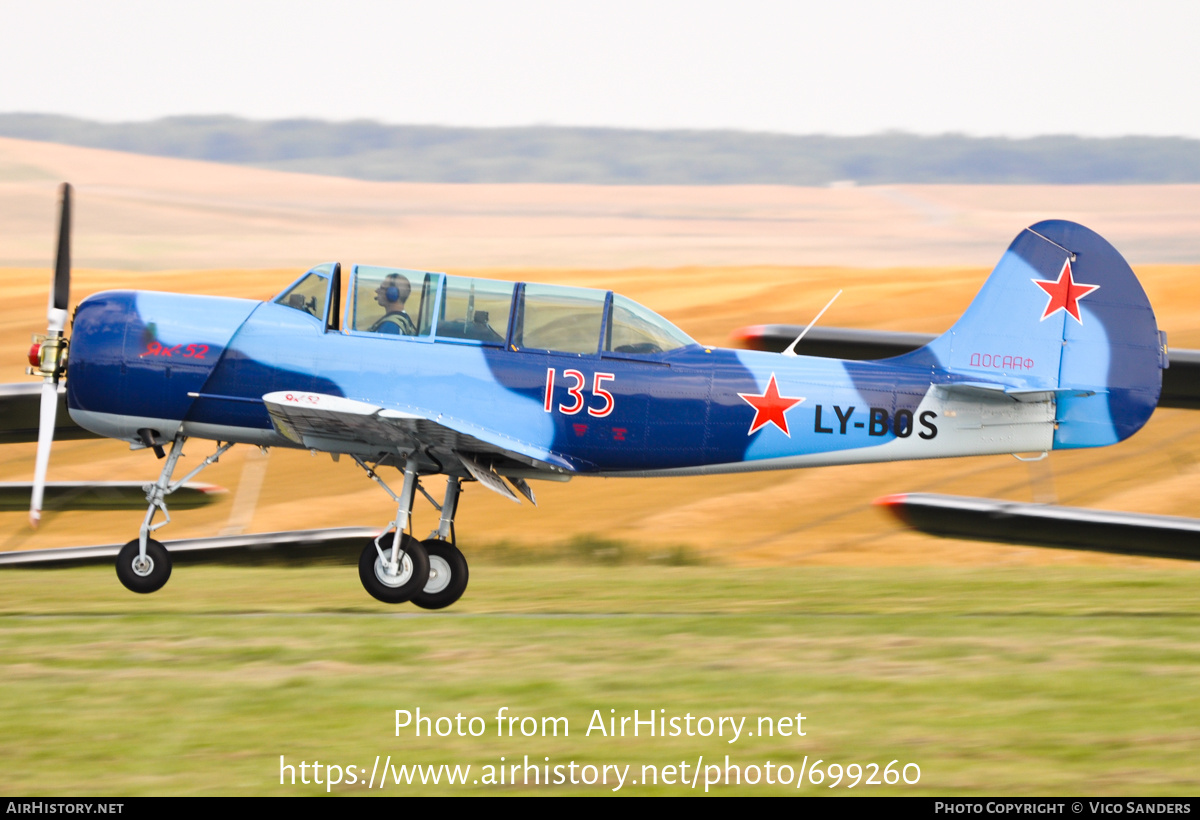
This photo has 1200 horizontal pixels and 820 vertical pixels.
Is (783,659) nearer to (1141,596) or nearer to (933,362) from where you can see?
(933,362)

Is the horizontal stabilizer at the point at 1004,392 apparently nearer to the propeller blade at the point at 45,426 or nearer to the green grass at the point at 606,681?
the green grass at the point at 606,681

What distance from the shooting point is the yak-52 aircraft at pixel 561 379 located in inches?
378

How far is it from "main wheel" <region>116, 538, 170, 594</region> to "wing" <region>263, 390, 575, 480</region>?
1755 millimetres

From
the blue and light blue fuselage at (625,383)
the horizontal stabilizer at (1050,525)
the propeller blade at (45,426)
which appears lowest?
the horizontal stabilizer at (1050,525)

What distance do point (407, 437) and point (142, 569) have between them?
108 inches

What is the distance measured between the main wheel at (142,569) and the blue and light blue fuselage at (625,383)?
1.02 meters

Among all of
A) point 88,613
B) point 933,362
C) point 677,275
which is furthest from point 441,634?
point 677,275

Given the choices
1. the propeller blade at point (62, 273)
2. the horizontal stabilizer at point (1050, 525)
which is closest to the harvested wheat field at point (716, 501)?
the horizontal stabilizer at point (1050, 525)

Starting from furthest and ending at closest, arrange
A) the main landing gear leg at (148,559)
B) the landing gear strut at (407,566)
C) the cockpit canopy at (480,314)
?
the main landing gear leg at (148,559) → the cockpit canopy at (480,314) → the landing gear strut at (407,566)

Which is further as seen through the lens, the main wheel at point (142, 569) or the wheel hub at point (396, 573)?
the main wheel at point (142, 569)

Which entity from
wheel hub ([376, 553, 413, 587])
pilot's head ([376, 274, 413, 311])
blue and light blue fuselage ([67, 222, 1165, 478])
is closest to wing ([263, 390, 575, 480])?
blue and light blue fuselage ([67, 222, 1165, 478])

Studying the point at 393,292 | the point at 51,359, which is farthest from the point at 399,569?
the point at 51,359

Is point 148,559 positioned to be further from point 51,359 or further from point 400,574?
point 400,574

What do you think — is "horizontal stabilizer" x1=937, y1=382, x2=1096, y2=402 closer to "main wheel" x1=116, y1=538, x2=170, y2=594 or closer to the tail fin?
the tail fin
